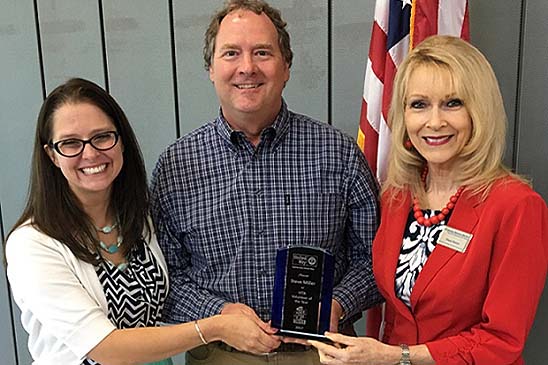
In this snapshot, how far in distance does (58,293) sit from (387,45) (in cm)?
125

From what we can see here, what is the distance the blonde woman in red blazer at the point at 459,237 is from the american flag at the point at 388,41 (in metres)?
0.37

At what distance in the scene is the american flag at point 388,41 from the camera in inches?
73.7

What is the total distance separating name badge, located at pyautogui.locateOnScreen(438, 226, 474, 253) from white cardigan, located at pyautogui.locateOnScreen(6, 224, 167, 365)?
2.77ft

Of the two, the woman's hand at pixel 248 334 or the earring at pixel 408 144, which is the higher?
the earring at pixel 408 144

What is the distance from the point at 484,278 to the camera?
4.70ft

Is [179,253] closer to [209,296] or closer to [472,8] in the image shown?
[209,296]

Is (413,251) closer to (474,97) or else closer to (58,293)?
(474,97)

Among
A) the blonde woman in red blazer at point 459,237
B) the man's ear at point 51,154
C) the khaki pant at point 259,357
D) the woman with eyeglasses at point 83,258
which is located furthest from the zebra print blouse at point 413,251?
the man's ear at point 51,154

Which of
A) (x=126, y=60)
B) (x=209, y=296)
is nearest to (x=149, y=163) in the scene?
(x=126, y=60)

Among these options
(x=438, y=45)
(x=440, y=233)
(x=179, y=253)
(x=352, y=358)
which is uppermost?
(x=438, y=45)

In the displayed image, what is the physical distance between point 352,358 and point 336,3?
1.38 metres

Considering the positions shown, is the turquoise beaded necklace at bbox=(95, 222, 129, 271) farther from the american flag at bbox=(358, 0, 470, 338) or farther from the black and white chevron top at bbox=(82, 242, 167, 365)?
the american flag at bbox=(358, 0, 470, 338)

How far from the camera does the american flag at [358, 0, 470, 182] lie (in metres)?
1.87

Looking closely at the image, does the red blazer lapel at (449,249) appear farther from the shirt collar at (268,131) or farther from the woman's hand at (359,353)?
the shirt collar at (268,131)
